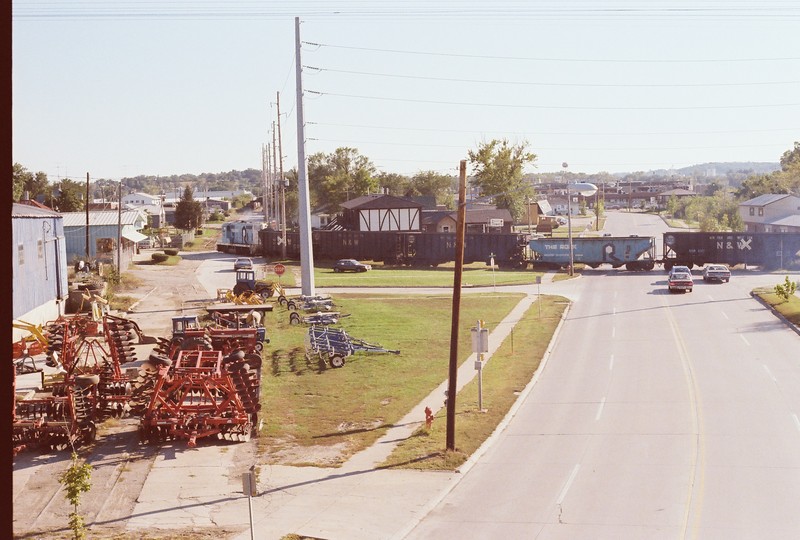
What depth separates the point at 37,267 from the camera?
50.3m

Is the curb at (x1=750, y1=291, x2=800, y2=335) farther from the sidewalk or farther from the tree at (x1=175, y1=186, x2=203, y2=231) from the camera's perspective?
the tree at (x1=175, y1=186, x2=203, y2=231)

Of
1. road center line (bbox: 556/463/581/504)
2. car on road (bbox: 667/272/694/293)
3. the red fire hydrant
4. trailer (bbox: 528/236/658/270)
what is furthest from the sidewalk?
trailer (bbox: 528/236/658/270)

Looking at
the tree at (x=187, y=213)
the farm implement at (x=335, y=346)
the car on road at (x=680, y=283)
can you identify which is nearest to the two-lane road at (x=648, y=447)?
the farm implement at (x=335, y=346)

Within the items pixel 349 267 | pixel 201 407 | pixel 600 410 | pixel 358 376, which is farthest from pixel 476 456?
pixel 349 267

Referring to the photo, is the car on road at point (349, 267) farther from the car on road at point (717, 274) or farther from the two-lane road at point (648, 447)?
the two-lane road at point (648, 447)

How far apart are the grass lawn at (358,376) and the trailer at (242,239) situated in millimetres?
46647

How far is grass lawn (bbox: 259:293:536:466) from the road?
4.55 metres

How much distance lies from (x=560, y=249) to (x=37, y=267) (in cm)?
4823

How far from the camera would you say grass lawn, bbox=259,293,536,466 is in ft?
93.3

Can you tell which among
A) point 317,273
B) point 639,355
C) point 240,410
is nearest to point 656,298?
point 639,355

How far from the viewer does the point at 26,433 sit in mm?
26219

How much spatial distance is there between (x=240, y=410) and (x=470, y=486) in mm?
8375

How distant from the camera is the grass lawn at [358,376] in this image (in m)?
28.4

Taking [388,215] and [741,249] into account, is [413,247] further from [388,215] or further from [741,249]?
[741,249]
